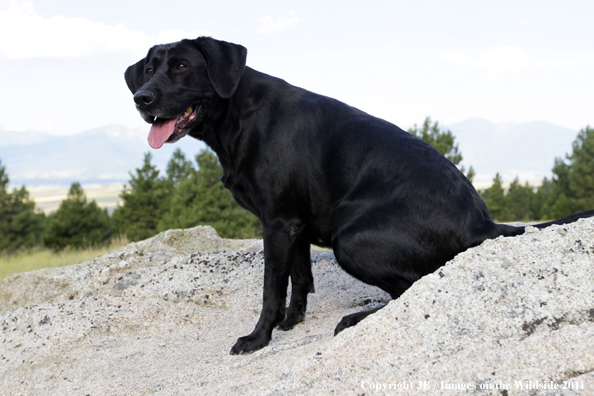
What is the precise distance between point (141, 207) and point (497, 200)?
19539mm

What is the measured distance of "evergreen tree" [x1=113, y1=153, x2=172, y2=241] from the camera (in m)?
22.4

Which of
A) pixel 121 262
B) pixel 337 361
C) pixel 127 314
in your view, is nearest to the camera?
pixel 337 361

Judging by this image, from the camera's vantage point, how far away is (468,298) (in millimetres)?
2410

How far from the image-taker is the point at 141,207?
2277cm

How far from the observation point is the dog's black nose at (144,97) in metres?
3.14

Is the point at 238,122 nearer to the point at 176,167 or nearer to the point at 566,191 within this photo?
the point at 176,167

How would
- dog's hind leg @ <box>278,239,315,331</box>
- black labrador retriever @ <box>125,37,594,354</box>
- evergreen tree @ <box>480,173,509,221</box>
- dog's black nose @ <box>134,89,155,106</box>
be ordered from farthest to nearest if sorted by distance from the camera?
evergreen tree @ <box>480,173,509,221</box>
dog's hind leg @ <box>278,239,315,331</box>
dog's black nose @ <box>134,89,155,106</box>
black labrador retriever @ <box>125,37,594,354</box>

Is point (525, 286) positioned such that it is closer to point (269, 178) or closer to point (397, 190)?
point (397, 190)

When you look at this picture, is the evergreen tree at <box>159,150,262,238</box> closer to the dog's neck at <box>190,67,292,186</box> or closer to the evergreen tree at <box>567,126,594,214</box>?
the dog's neck at <box>190,67,292,186</box>

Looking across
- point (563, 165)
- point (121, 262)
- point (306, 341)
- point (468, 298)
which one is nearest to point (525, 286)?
point (468, 298)

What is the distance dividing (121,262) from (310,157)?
3.20m

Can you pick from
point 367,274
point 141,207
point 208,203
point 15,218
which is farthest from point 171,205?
point 367,274

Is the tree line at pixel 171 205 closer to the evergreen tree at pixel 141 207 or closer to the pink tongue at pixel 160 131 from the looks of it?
the evergreen tree at pixel 141 207

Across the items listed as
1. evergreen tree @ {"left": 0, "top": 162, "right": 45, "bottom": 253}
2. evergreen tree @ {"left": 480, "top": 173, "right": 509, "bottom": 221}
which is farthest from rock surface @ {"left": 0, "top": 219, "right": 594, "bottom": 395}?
evergreen tree @ {"left": 480, "top": 173, "right": 509, "bottom": 221}
